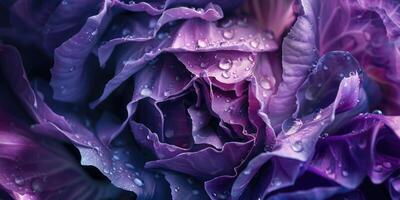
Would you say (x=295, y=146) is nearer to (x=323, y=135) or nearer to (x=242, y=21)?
(x=323, y=135)

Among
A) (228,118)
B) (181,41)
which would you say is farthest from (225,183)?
(181,41)

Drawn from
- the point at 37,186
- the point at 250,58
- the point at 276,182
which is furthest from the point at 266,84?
the point at 37,186

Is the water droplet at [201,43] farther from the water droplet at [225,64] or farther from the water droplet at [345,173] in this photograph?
the water droplet at [345,173]

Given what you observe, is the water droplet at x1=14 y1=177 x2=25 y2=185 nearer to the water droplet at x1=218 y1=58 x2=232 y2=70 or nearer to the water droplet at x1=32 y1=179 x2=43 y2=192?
the water droplet at x1=32 y1=179 x2=43 y2=192

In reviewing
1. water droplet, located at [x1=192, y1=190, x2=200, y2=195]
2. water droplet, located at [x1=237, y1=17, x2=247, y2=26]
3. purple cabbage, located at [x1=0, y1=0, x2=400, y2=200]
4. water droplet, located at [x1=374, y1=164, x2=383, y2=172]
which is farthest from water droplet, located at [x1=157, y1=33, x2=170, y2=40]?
water droplet, located at [x1=374, y1=164, x2=383, y2=172]

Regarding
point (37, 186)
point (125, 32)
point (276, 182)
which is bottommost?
point (37, 186)

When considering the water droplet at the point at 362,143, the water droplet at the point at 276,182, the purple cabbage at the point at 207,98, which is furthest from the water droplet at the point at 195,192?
the water droplet at the point at 362,143
